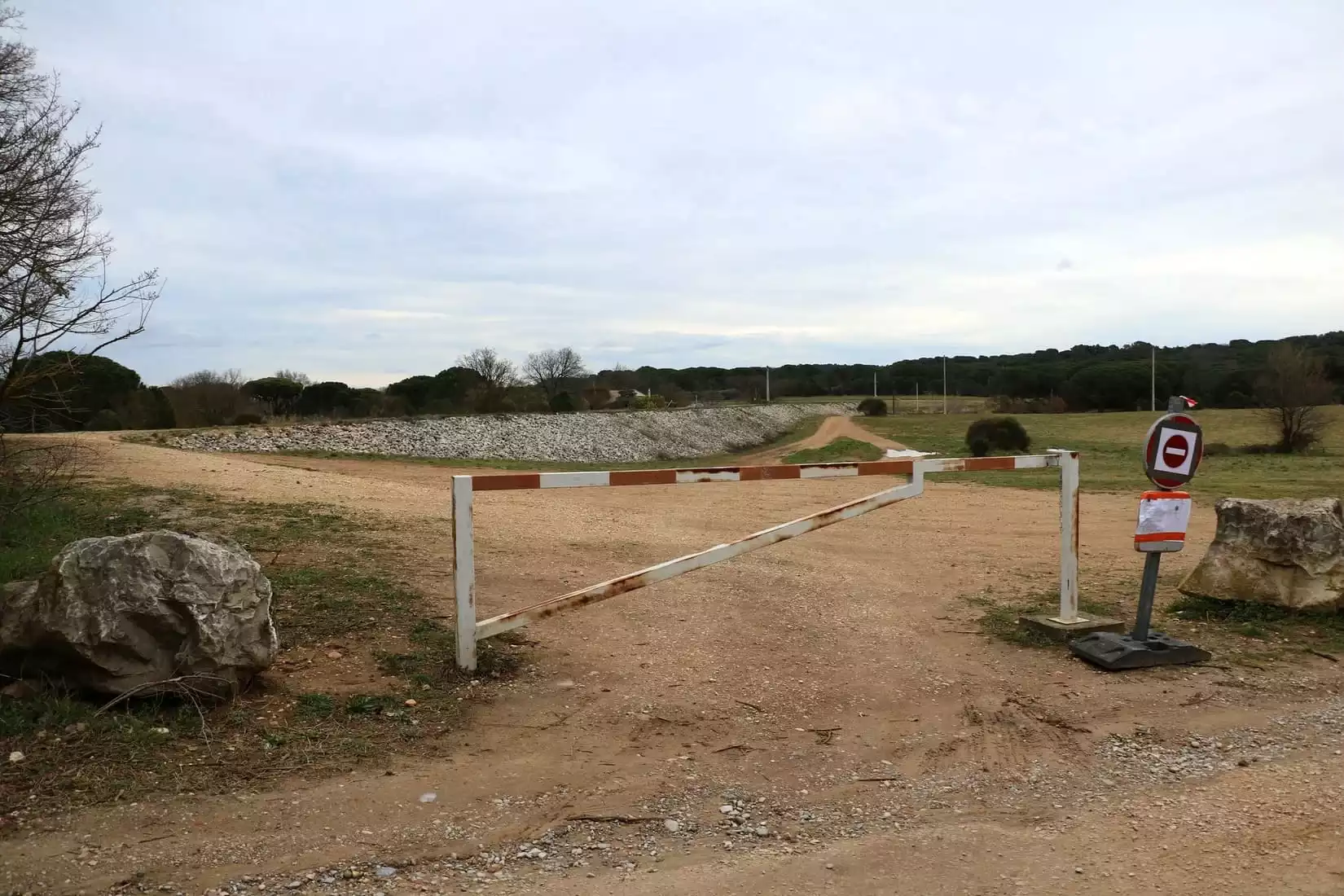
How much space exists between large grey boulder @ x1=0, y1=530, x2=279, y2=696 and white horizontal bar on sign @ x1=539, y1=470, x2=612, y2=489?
1.67 metres

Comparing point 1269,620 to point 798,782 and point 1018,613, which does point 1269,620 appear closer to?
point 1018,613

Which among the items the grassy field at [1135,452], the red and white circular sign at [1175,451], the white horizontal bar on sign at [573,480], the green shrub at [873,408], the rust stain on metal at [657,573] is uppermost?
the green shrub at [873,408]

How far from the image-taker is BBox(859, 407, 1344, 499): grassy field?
63.6 feet

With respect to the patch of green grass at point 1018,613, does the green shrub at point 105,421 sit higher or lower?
higher

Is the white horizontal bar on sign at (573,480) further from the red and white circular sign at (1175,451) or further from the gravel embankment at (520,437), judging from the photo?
the gravel embankment at (520,437)

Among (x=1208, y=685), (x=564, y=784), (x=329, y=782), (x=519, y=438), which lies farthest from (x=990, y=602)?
(x=519, y=438)

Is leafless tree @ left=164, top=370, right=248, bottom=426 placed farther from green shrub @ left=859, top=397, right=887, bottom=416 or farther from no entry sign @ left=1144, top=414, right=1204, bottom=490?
green shrub @ left=859, top=397, right=887, bottom=416

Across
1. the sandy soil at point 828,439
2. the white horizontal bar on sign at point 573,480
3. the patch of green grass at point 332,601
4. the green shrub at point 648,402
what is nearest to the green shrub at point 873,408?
the sandy soil at point 828,439

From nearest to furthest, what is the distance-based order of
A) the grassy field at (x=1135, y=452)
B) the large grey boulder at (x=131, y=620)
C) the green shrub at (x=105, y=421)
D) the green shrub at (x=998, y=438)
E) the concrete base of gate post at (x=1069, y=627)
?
the large grey boulder at (x=131, y=620) → the concrete base of gate post at (x=1069, y=627) → the grassy field at (x=1135, y=452) → the green shrub at (x=998, y=438) → the green shrub at (x=105, y=421)

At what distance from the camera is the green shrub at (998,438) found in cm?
3178

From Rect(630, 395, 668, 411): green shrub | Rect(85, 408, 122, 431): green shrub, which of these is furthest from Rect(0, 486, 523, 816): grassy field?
Rect(630, 395, 668, 411): green shrub

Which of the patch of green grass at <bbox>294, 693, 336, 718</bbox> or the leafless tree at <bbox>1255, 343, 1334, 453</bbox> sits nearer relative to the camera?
the patch of green grass at <bbox>294, 693, 336, 718</bbox>

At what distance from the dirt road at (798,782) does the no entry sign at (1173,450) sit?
119cm

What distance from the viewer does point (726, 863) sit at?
10.6 ft
